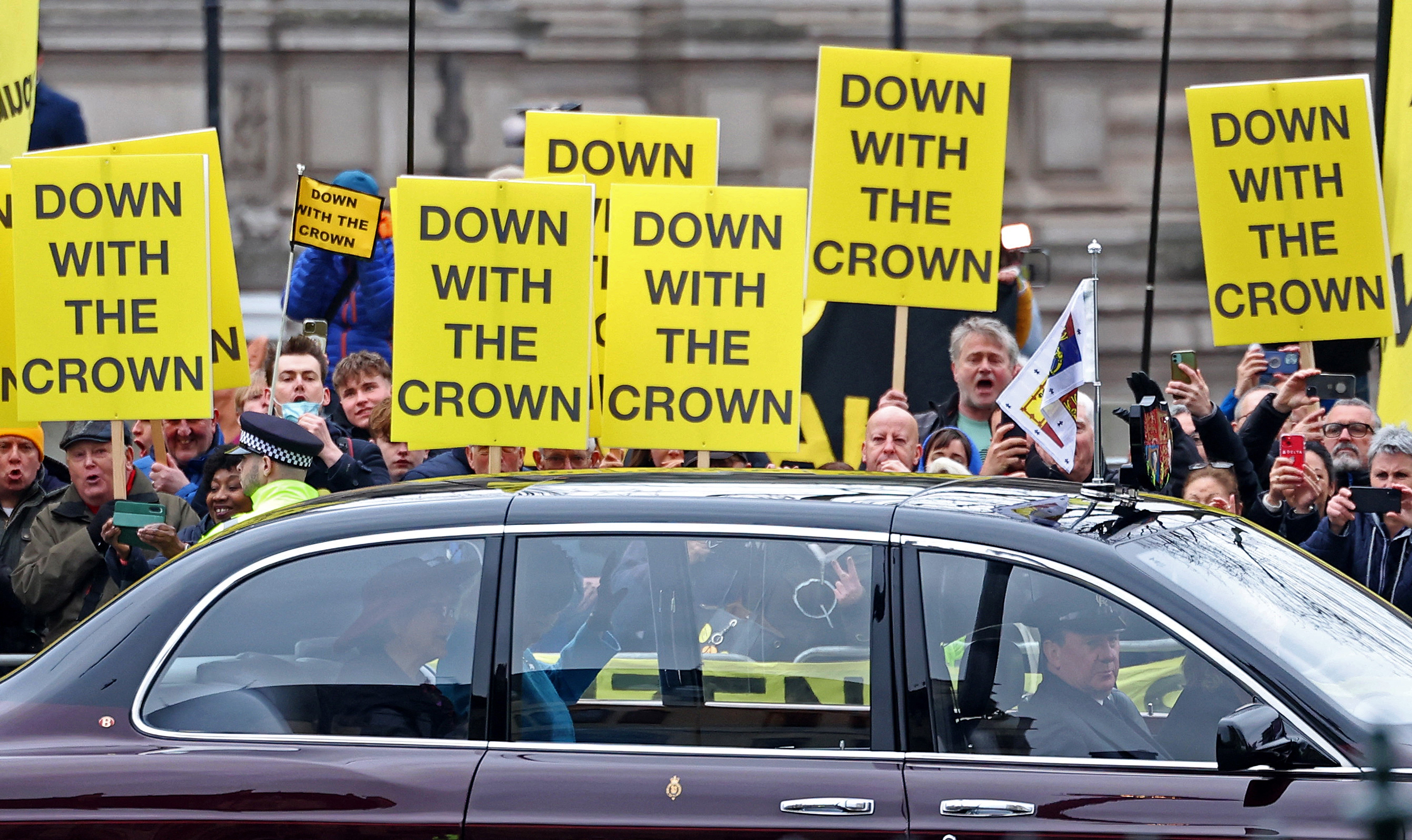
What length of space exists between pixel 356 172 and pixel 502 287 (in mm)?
2172

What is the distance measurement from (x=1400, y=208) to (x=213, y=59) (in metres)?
9.06

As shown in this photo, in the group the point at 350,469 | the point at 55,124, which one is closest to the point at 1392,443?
the point at 350,469

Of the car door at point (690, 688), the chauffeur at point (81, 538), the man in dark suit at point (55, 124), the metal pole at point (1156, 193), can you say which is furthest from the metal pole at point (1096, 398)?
the man in dark suit at point (55, 124)

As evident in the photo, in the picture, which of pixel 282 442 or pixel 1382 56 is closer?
pixel 282 442

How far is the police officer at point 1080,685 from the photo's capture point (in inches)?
142

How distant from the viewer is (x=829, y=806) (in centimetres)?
352

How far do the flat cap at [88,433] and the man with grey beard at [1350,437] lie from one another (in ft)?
15.5

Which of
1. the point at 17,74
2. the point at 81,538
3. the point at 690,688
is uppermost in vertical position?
the point at 17,74

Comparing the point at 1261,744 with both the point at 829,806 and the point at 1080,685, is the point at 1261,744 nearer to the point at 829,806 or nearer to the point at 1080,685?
the point at 1080,685

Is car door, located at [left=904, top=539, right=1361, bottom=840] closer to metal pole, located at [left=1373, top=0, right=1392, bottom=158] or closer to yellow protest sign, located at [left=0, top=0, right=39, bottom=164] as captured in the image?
yellow protest sign, located at [left=0, top=0, right=39, bottom=164]

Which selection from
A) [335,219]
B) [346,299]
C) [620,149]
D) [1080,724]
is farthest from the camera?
[346,299]

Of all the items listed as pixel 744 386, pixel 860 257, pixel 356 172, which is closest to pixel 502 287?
pixel 744 386

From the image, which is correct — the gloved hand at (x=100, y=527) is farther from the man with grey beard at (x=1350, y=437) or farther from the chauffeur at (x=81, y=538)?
the man with grey beard at (x=1350, y=437)

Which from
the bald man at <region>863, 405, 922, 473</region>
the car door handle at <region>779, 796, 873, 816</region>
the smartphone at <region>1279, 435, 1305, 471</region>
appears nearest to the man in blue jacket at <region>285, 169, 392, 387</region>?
the bald man at <region>863, 405, 922, 473</region>
